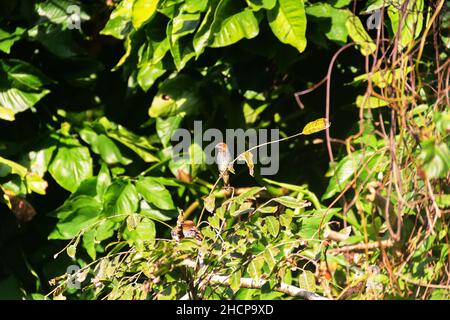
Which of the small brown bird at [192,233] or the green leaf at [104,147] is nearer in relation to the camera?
the small brown bird at [192,233]

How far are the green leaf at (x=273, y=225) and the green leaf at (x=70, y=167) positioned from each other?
101 centimetres

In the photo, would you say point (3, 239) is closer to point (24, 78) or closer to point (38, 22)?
point (24, 78)

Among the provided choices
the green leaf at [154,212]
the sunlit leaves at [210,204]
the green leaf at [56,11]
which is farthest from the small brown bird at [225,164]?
the green leaf at [56,11]

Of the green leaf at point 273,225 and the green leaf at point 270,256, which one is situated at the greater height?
the green leaf at point 273,225

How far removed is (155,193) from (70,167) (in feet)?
1.11

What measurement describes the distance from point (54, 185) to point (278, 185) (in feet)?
2.81

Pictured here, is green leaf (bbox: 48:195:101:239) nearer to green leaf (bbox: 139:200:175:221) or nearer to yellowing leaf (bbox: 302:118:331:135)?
green leaf (bbox: 139:200:175:221)

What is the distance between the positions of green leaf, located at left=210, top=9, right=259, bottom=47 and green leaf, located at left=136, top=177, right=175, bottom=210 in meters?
0.56

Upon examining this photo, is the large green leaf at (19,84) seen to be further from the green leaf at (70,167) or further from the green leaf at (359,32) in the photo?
the green leaf at (359,32)

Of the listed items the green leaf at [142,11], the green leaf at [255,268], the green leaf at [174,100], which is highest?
the green leaf at [142,11]

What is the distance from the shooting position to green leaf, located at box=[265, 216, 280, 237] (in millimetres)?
1666

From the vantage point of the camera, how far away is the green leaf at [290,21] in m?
2.07

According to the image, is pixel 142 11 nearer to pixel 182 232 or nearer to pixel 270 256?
pixel 182 232
